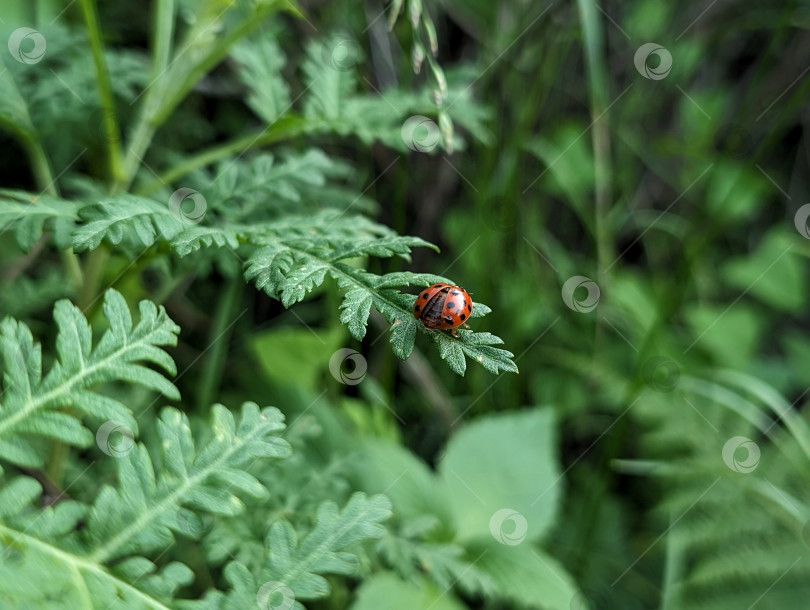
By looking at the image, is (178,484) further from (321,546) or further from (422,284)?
(422,284)

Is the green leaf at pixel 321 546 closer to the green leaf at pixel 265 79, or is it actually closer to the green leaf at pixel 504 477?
the green leaf at pixel 504 477

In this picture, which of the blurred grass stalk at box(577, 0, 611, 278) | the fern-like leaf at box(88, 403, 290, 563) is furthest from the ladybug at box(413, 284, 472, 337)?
the blurred grass stalk at box(577, 0, 611, 278)

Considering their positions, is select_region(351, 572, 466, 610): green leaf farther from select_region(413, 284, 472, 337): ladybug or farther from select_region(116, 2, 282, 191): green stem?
select_region(116, 2, 282, 191): green stem

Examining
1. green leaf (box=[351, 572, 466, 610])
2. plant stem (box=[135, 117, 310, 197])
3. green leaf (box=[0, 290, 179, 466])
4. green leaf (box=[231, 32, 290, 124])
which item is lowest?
green leaf (box=[351, 572, 466, 610])

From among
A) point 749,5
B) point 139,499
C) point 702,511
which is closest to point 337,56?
point 139,499

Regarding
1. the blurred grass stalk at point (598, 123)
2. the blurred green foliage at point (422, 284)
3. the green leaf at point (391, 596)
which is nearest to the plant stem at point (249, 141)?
the blurred green foliage at point (422, 284)

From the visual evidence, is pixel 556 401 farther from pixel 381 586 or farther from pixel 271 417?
pixel 271 417

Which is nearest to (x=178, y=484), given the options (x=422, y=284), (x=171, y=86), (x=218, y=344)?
(x=422, y=284)
